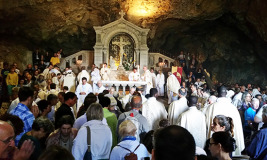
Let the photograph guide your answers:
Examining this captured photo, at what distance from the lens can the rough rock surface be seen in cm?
1731


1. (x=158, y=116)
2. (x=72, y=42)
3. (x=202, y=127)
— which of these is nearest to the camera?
(x=202, y=127)

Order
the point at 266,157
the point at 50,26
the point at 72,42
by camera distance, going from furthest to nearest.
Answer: the point at 72,42
the point at 50,26
the point at 266,157

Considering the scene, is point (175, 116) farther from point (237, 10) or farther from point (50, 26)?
point (50, 26)

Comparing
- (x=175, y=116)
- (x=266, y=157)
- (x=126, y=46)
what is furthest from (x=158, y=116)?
(x=126, y=46)

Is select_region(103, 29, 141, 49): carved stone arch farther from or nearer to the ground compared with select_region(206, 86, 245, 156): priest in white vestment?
farther from the ground

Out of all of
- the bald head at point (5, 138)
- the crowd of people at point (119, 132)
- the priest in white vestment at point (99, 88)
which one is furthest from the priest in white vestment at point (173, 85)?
the bald head at point (5, 138)

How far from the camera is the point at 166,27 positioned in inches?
838

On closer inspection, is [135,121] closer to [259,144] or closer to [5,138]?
[259,144]

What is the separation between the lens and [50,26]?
1905cm

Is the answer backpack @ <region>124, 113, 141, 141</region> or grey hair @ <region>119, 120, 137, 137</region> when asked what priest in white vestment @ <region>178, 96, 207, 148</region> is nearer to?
backpack @ <region>124, 113, 141, 141</region>

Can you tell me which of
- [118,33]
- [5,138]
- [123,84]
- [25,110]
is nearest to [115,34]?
[118,33]

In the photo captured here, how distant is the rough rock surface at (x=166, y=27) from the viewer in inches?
682

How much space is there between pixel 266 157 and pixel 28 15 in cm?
1748

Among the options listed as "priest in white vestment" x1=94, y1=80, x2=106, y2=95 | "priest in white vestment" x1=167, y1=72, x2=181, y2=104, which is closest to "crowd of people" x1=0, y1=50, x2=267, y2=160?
"priest in white vestment" x1=94, y1=80, x2=106, y2=95
